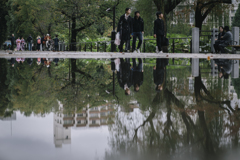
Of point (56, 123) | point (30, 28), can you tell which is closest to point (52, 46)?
point (30, 28)

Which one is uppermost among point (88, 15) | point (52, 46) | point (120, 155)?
point (88, 15)

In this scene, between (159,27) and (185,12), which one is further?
(185,12)

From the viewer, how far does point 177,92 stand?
5.23m

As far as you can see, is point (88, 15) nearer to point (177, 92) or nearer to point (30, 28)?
point (30, 28)

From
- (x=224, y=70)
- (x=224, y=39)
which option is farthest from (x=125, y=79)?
(x=224, y=39)

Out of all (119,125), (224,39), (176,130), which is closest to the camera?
(176,130)

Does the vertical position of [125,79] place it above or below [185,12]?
below

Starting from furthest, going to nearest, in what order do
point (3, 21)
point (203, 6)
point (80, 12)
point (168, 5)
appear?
point (3, 21), point (80, 12), point (168, 5), point (203, 6)

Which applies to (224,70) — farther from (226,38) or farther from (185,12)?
(185,12)

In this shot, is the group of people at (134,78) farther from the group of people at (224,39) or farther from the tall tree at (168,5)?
the tall tree at (168,5)

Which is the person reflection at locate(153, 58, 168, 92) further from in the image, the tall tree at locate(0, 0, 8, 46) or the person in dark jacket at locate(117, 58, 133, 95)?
the tall tree at locate(0, 0, 8, 46)

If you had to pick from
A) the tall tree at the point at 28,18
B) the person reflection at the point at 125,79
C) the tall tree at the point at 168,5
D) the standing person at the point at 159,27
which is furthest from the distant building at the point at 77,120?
the tall tree at the point at 28,18

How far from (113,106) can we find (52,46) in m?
34.8

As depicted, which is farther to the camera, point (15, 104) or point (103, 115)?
point (15, 104)
